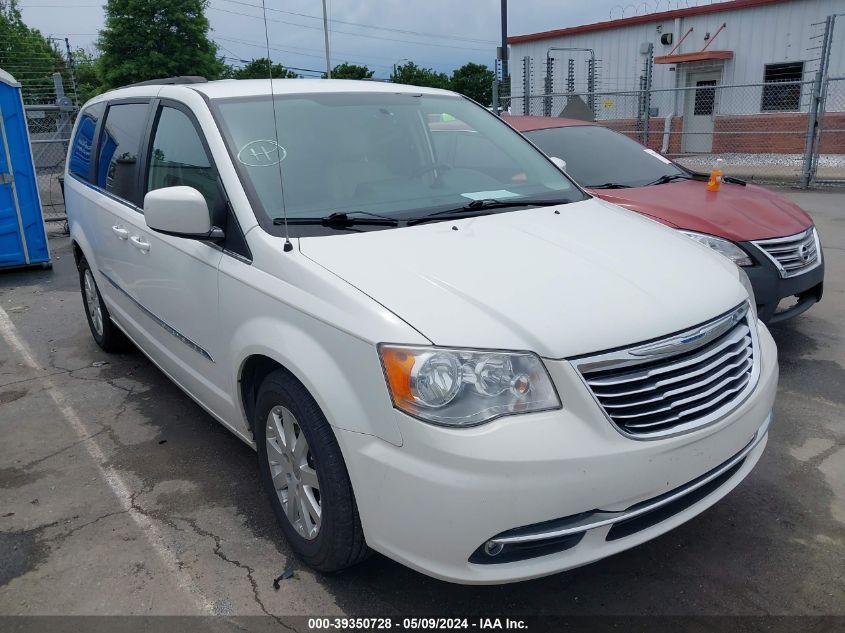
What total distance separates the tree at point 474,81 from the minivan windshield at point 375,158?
138 ft

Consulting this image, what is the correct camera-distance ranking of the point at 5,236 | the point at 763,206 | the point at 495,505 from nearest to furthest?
the point at 495,505, the point at 763,206, the point at 5,236

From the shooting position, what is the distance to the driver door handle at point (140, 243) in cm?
381

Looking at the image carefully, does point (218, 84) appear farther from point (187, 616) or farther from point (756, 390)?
point (756, 390)

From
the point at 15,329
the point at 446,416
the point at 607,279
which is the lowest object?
the point at 15,329

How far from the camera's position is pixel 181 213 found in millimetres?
2982

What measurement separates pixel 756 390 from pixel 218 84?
114 inches

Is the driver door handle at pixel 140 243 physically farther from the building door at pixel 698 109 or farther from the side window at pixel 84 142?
the building door at pixel 698 109

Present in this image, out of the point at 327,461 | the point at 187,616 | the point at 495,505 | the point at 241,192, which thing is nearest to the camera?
the point at 495,505

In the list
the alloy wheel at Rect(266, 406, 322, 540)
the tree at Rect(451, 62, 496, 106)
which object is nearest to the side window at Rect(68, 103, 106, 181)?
the alloy wheel at Rect(266, 406, 322, 540)

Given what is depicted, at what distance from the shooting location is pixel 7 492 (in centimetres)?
360

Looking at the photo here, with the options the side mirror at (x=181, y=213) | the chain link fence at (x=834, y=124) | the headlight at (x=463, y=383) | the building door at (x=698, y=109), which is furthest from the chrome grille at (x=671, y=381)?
the building door at (x=698, y=109)

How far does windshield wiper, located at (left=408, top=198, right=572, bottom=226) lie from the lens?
311cm

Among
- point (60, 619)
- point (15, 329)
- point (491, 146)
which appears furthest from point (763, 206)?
point (15, 329)

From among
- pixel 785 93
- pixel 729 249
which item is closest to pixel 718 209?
pixel 729 249
